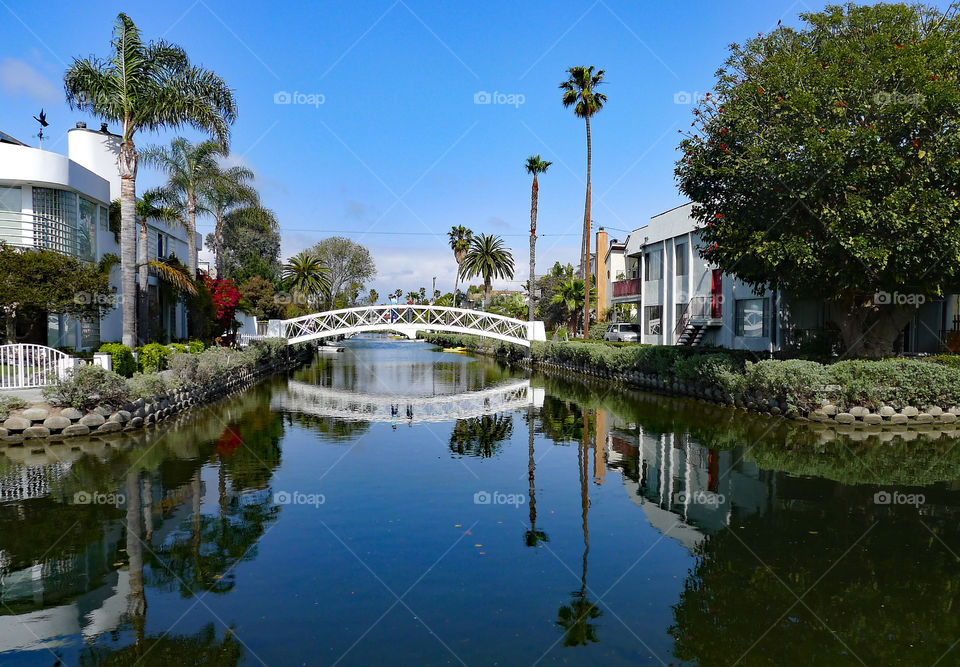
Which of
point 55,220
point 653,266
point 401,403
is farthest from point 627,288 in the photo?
point 55,220

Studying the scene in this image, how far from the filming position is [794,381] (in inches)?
745

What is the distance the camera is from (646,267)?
40.2 metres

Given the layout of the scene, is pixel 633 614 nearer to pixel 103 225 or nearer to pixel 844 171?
pixel 844 171

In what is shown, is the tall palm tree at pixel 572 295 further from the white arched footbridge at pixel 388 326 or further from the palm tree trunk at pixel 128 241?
the palm tree trunk at pixel 128 241

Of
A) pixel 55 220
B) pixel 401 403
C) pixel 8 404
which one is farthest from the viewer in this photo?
pixel 401 403

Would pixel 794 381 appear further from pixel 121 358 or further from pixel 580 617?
pixel 121 358

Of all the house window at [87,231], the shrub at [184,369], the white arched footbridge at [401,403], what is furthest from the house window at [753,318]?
the house window at [87,231]

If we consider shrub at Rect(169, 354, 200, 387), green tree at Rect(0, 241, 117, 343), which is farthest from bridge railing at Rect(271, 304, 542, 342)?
green tree at Rect(0, 241, 117, 343)

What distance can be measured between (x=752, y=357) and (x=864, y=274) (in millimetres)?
6861

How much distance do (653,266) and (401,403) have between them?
20273mm

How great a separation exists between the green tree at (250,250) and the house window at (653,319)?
103ft

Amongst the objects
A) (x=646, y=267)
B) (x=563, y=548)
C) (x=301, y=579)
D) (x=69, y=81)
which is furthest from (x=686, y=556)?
(x=646, y=267)

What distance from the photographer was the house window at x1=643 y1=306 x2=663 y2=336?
38.2 meters

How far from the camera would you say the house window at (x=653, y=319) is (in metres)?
38.2
